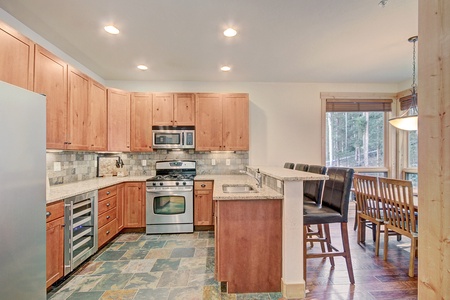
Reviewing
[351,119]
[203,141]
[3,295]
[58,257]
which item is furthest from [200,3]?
[351,119]

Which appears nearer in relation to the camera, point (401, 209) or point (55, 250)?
point (55, 250)

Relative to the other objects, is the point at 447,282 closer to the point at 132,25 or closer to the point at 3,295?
the point at 3,295

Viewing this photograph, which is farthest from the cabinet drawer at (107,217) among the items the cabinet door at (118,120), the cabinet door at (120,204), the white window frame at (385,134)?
the white window frame at (385,134)

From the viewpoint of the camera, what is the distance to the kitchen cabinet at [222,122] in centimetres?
395

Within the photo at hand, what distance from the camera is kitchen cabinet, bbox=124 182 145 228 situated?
3582mm

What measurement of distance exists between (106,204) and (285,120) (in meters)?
3.44

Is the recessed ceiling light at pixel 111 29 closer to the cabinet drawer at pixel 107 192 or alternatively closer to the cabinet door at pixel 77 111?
the cabinet door at pixel 77 111

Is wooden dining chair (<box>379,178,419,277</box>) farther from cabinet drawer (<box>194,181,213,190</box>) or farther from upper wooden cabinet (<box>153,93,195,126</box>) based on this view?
upper wooden cabinet (<box>153,93,195,126</box>)

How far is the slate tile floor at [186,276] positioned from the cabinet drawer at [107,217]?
370 mm

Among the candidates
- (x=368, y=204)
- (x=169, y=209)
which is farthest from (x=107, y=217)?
(x=368, y=204)

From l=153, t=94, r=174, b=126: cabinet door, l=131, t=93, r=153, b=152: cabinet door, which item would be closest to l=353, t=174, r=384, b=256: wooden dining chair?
l=153, t=94, r=174, b=126: cabinet door

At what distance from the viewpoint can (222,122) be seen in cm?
396

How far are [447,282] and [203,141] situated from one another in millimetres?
3454

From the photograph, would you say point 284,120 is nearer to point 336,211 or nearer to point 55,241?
point 336,211
